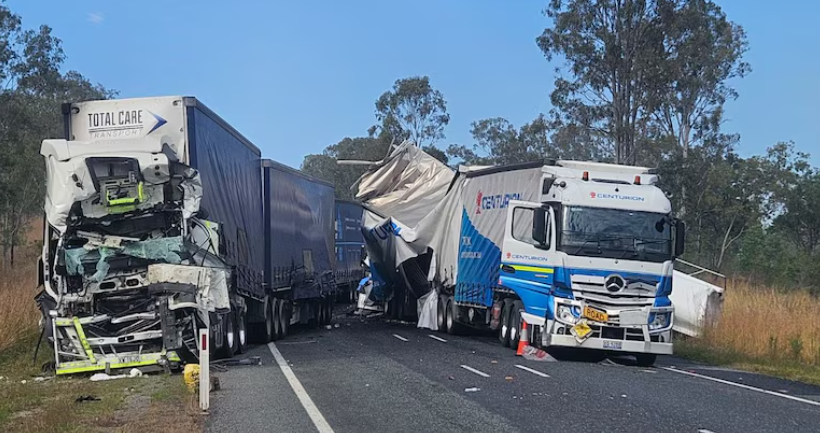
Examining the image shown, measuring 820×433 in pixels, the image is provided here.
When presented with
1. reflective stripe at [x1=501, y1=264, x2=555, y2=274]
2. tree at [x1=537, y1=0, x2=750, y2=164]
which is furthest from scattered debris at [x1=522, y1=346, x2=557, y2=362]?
tree at [x1=537, y1=0, x2=750, y2=164]

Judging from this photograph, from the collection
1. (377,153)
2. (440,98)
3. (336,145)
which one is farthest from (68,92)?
(336,145)

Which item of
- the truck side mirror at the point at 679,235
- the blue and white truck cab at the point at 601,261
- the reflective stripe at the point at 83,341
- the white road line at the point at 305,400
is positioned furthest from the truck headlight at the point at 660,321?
the reflective stripe at the point at 83,341

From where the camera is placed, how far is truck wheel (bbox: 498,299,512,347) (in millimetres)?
19000

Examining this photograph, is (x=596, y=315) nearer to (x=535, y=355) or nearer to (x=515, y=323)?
(x=535, y=355)

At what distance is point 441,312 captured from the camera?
25094 millimetres

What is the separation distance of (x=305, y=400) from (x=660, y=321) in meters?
7.87

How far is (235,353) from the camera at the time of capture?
55.8 feet

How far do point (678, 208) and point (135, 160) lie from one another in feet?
117

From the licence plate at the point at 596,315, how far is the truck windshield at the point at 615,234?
3.27ft

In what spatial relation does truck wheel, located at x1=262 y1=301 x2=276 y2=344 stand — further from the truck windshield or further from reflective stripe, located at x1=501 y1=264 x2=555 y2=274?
the truck windshield

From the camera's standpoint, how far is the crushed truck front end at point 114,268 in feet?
44.7

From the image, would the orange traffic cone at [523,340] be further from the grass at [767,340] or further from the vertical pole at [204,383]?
the vertical pole at [204,383]

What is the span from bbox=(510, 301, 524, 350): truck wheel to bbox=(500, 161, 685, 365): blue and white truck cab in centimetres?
54

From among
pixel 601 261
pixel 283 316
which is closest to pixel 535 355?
pixel 601 261
